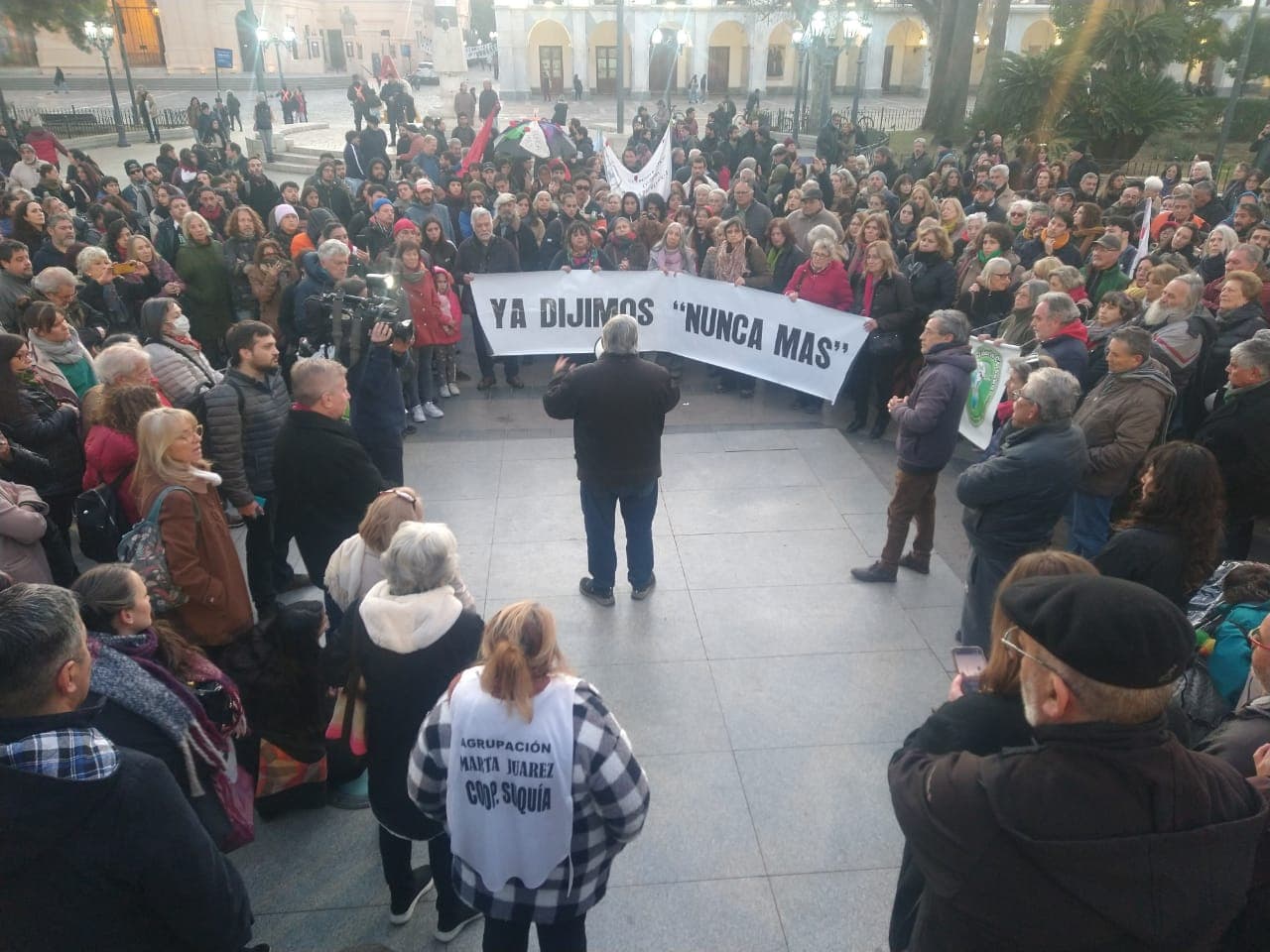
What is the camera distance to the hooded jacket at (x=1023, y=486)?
4121 mm

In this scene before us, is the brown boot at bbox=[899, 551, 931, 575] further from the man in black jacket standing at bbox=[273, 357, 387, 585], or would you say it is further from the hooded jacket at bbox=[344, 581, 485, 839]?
the hooded jacket at bbox=[344, 581, 485, 839]

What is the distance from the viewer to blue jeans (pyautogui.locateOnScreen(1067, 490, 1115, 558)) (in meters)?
5.11

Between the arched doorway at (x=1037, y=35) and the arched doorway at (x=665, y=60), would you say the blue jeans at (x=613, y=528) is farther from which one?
the arched doorway at (x=1037, y=35)

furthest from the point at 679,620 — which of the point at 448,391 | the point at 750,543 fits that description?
the point at 448,391

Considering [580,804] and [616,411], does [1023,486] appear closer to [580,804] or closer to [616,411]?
[616,411]

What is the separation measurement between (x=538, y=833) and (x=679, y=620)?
9.49 feet

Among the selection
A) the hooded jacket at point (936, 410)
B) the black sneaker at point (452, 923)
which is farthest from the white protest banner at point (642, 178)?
the black sneaker at point (452, 923)

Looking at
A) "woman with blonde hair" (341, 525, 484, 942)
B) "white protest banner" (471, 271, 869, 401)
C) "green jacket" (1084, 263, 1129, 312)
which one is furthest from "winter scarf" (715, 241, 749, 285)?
"woman with blonde hair" (341, 525, 484, 942)

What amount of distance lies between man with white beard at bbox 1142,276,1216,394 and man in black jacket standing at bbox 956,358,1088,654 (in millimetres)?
1953

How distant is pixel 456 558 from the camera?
2896 millimetres

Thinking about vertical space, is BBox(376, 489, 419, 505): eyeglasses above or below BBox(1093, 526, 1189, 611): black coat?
above

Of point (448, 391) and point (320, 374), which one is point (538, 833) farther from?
point (448, 391)

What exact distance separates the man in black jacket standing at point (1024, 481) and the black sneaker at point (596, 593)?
215cm

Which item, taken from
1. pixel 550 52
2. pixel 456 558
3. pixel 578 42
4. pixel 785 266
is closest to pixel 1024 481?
pixel 456 558
